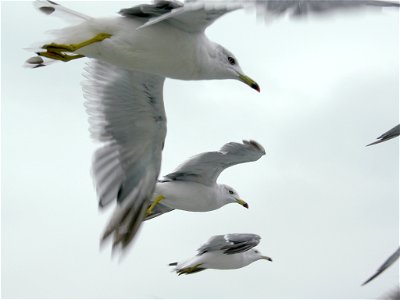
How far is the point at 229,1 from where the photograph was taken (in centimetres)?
421

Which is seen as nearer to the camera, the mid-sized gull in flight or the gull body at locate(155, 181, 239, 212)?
the mid-sized gull in flight

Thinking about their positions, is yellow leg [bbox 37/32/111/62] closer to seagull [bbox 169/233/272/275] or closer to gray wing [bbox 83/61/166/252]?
gray wing [bbox 83/61/166/252]

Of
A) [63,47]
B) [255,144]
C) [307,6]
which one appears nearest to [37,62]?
[63,47]

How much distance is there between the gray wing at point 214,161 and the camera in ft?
24.7

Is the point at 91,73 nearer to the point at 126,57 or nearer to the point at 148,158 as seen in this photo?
the point at 148,158

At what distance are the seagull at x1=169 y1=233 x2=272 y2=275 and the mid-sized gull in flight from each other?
1988 mm

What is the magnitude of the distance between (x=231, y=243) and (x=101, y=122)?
238 centimetres

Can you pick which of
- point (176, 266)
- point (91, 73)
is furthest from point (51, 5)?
point (176, 266)

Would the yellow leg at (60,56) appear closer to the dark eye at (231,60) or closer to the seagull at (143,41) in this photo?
the seagull at (143,41)

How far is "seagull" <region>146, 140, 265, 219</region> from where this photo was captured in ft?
25.0

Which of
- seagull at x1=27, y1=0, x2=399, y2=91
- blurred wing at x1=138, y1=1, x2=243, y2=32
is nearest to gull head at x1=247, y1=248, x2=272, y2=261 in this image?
seagull at x1=27, y1=0, x2=399, y2=91

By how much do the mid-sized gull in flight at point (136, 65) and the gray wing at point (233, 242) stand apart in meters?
1.97

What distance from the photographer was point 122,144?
22.5ft

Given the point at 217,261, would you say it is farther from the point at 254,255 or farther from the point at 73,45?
the point at 73,45
